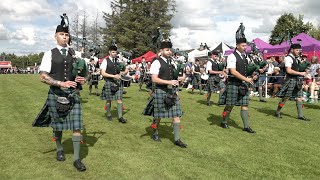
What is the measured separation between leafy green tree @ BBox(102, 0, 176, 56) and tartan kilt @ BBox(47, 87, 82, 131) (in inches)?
1503

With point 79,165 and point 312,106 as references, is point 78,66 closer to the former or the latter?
point 79,165

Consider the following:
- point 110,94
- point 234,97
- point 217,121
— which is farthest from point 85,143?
point 217,121

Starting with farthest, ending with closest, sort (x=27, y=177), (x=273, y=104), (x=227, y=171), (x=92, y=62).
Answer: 1. (x=92, y=62)
2. (x=273, y=104)
3. (x=227, y=171)
4. (x=27, y=177)

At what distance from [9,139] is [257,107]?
7.60 metres

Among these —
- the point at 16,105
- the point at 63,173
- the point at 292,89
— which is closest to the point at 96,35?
the point at 16,105

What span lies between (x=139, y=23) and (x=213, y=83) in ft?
110

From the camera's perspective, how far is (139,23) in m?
Answer: 44.1

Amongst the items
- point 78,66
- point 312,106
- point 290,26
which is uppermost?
point 290,26

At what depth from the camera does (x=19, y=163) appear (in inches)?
199

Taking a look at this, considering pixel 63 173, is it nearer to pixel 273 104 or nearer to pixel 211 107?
pixel 211 107

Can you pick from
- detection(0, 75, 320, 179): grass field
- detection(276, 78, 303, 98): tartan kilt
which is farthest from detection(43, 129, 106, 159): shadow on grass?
detection(276, 78, 303, 98): tartan kilt

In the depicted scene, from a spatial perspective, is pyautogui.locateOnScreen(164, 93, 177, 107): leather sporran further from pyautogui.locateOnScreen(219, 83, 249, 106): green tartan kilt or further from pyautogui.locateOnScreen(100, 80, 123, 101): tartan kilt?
pyautogui.locateOnScreen(100, 80, 123, 101): tartan kilt

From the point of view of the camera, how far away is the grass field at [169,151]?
4.72 meters

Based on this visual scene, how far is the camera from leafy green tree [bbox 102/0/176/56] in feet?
144
